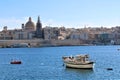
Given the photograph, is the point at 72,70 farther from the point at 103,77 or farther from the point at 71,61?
the point at 103,77

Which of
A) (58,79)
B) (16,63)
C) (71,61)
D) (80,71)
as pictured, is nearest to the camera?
(58,79)

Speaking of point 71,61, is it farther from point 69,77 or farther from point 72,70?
Answer: point 69,77

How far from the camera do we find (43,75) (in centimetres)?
4512

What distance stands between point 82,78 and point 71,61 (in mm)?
10070

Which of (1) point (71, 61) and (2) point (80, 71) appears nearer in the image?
(2) point (80, 71)

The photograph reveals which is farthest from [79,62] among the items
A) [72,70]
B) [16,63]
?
[16,63]

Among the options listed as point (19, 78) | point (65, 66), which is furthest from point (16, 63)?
point (19, 78)

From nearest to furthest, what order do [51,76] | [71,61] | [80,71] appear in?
[51,76] → [80,71] → [71,61]

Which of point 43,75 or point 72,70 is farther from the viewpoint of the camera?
point 72,70

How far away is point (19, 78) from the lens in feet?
139

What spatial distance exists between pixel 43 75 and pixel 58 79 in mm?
4128

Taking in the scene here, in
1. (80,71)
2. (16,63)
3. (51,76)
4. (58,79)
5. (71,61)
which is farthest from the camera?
(16,63)

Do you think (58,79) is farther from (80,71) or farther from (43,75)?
(80,71)

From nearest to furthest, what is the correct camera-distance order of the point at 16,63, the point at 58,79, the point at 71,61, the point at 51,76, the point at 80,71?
the point at 58,79 → the point at 51,76 → the point at 80,71 → the point at 71,61 → the point at 16,63
